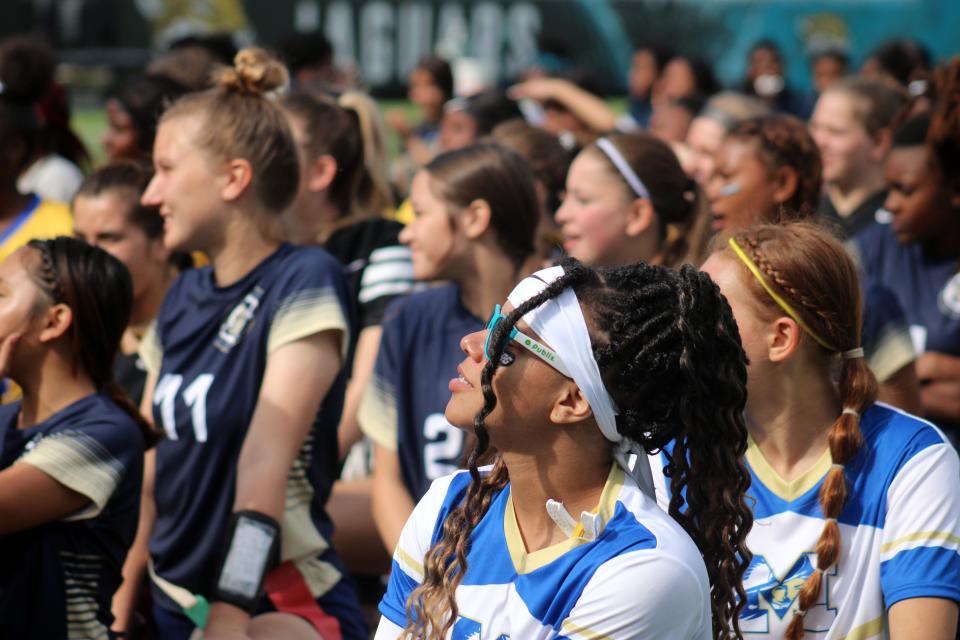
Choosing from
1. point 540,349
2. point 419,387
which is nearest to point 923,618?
point 540,349

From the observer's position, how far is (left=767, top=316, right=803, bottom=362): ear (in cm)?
276

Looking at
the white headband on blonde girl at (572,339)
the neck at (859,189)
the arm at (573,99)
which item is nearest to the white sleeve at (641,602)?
the white headband on blonde girl at (572,339)

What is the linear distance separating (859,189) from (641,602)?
4473 millimetres

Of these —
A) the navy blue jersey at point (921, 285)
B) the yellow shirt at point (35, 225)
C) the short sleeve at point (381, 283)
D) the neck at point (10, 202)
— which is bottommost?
the navy blue jersey at point (921, 285)

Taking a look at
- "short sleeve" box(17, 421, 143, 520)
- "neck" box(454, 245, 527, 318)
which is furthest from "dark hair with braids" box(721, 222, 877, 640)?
"short sleeve" box(17, 421, 143, 520)

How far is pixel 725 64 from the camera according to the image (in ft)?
48.2

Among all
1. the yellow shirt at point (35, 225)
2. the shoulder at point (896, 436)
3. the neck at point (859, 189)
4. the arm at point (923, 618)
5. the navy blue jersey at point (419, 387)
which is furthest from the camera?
the neck at point (859, 189)

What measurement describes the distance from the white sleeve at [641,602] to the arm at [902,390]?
5.54 ft

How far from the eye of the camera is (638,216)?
4367 mm

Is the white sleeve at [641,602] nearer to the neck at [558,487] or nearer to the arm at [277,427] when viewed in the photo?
the neck at [558,487]

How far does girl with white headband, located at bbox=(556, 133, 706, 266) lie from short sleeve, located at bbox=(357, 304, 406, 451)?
28.0 inches

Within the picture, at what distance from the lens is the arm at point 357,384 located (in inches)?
173

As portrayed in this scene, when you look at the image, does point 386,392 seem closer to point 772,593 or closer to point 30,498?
point 30,498

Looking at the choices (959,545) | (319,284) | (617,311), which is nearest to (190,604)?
(319,284)
